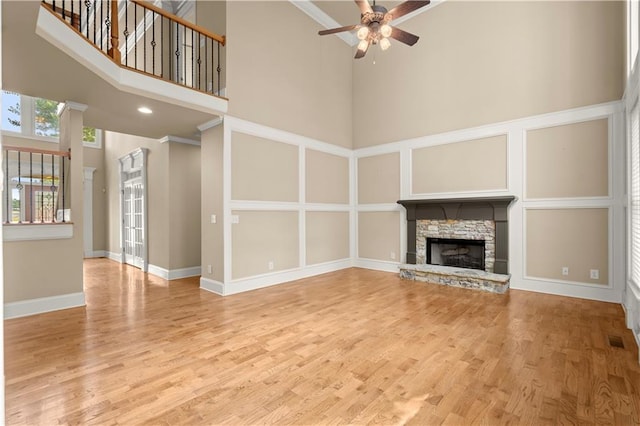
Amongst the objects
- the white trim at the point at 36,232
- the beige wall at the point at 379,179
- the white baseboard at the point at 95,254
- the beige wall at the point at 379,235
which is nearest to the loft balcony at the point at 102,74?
the white trim at the point at 36,232

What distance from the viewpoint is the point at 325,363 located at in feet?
8.81

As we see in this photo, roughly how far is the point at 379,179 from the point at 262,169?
258 cm

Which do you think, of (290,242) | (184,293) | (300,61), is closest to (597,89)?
(300,61)

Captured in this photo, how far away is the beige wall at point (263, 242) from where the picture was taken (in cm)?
498

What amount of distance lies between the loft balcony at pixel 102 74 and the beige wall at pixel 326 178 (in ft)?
6.95

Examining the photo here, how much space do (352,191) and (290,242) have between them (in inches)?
82.6

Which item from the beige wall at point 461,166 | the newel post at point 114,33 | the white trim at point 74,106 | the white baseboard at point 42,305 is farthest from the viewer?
the beige wall at point 461,166

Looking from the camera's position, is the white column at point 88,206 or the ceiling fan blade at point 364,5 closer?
the ceiling fan blade at point 364,5

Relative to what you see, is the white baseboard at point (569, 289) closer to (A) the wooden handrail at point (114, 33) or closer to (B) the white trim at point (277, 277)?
(B) the white trim at point (277, 277)

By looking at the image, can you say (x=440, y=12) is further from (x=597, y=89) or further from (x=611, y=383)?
(x=611, y=383)

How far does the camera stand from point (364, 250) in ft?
22.7

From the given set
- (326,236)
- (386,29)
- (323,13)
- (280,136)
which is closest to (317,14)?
(323,13)

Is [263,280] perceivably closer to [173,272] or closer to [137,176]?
[173,272]

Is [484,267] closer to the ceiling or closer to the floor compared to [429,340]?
closer to the ceiling
